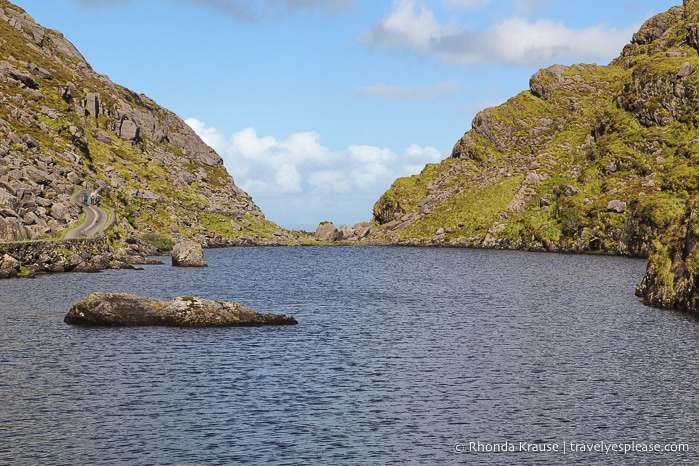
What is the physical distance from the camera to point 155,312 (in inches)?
2496

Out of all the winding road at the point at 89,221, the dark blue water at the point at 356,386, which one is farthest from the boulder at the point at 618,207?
the winding road at the point at 89,221

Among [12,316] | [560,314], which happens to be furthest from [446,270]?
[12,316]

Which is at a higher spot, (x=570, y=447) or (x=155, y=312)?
(x=155, y=312)

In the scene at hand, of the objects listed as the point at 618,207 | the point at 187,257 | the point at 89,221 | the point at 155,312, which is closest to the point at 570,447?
the point at 155,312

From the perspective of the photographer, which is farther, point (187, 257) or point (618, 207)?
point (618, 207)

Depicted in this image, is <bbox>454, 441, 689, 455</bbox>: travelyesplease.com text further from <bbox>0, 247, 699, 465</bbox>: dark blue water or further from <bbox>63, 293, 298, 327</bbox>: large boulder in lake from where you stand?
<bbox>63, 293, 298, 327</bbox>: large boulder in lake

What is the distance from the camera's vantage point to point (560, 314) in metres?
77.4

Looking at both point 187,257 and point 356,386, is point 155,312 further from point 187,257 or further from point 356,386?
point 187,257

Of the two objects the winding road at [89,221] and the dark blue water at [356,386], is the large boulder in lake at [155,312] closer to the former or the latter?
the dark blue water at [356,386]

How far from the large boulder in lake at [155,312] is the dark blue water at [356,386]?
182 centimetres

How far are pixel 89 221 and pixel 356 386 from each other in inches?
4482

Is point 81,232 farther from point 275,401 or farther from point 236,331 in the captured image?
point 275,401

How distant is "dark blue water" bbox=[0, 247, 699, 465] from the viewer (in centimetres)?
3152

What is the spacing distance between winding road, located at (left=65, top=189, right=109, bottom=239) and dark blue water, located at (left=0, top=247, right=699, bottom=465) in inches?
1780
